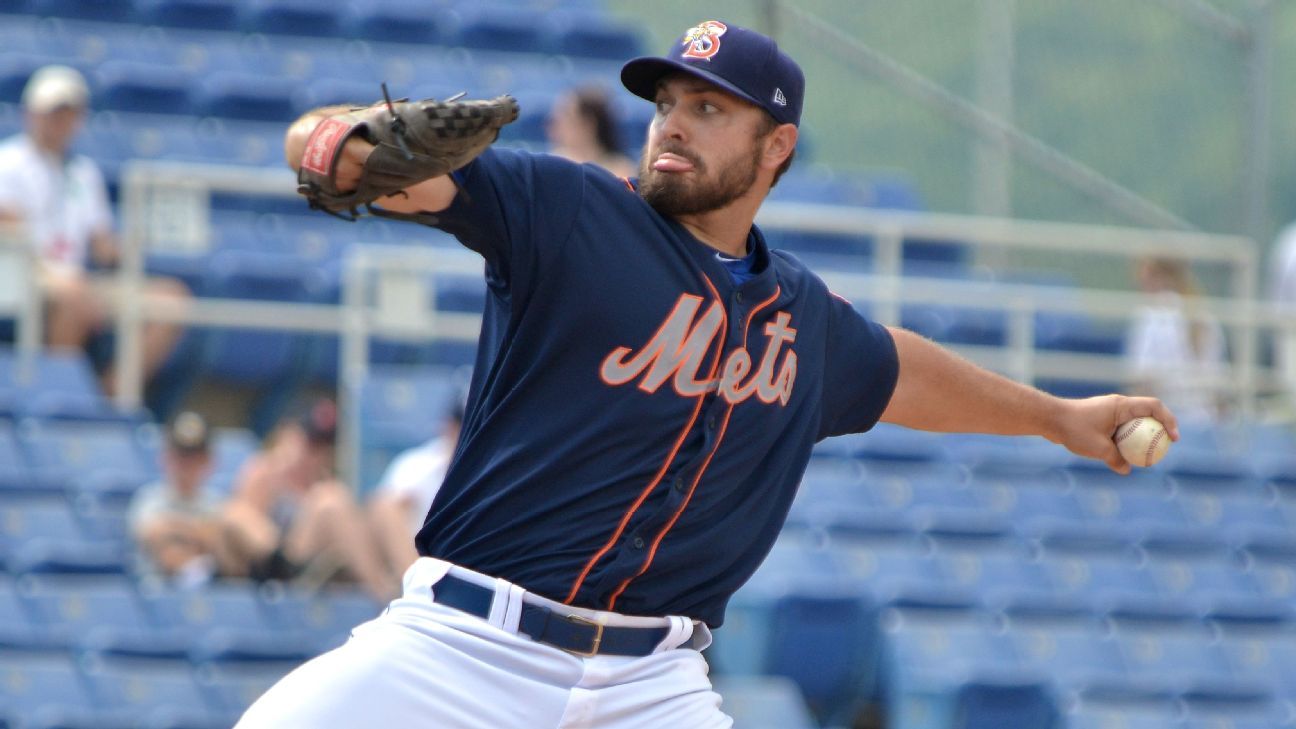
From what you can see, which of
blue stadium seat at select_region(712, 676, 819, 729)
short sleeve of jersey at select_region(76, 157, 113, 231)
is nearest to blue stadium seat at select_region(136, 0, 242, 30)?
short sleeve of jersey at select_region(76, 157, 113, 231)

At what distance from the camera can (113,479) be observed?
7.18m

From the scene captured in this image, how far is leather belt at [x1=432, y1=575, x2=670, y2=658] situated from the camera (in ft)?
10.6

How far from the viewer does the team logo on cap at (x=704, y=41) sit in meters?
3.32

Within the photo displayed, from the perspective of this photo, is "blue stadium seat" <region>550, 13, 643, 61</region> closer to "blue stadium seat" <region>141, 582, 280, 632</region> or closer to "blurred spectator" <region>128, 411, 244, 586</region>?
"blurred spectator" <region>128, 411, 244, 586</region>

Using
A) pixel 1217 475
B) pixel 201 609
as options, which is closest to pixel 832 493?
pixel 1217 475

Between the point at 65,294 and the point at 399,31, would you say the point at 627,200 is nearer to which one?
the point at 65,294

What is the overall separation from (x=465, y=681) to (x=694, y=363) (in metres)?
0.63

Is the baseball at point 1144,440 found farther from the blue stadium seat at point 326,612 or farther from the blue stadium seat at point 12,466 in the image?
the blue stadium seat at point 12,466

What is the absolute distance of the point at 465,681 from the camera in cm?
319

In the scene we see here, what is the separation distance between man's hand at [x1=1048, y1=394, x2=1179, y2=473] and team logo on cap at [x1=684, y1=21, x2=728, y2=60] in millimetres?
1019

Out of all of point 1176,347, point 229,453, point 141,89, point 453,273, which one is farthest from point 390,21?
point 1176,347

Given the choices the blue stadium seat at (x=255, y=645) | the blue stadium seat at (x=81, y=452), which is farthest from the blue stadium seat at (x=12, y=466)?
the blue stadium seat at (x=255, y=645)

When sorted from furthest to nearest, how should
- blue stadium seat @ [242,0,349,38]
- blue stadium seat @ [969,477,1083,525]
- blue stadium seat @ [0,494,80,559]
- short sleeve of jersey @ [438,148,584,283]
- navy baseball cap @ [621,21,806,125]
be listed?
1. blue stadium seat @ [242,0,349,38]
2. blue stadium seat @ [969,477,1083,525]
3. blue stadium seat @ [0,494,80,559]
4. navy baseball cap @ [621,21,806,125]
5. short sleeve of jersey @ [438,148,584,283]

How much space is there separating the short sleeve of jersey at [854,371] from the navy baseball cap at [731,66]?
1.44 ft
